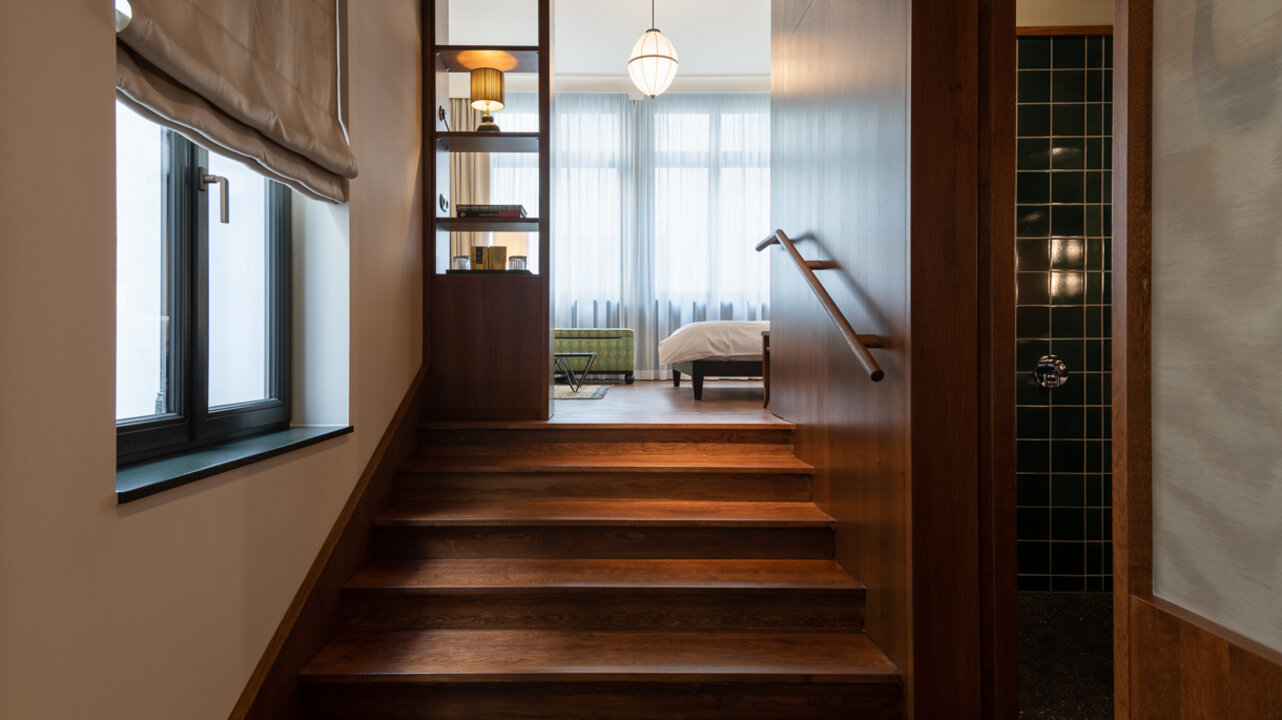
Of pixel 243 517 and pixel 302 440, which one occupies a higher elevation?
pixel 302 440

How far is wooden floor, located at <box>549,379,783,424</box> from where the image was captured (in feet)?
10.2

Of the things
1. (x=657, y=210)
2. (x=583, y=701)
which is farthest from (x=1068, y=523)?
(x=657, y=210)

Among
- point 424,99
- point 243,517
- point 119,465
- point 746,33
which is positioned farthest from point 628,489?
point 746,33

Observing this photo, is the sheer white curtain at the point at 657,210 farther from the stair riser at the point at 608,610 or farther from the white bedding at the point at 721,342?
the stair riser at the point at 608,610

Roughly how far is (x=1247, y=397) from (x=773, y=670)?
4.45 feet

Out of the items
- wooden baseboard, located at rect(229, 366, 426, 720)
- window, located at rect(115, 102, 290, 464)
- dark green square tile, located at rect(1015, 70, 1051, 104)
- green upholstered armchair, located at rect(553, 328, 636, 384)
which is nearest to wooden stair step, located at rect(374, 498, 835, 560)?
wooden baseboard, located at rect(229, 366, 426, 720)

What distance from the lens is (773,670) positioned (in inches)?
71.0

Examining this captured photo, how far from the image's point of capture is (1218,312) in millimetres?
785

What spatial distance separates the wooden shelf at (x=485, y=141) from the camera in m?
3.06

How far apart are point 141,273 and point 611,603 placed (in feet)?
4.89

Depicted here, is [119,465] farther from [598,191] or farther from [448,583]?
[598,191]

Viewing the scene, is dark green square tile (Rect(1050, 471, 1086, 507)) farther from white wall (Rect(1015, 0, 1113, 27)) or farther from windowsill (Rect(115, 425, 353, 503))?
windowsill (Rect(115, 425, 353, 503))

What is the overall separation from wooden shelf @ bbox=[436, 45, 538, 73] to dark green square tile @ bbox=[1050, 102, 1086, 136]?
2216mm

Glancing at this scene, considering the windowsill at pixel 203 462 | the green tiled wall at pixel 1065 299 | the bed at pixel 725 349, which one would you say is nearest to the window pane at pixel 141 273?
the windowsill at pixel 203 462
